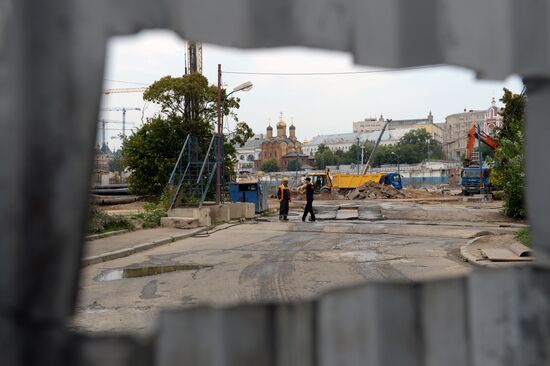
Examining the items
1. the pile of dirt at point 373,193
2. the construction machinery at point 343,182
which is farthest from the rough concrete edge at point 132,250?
the construction machinery at point 343,182

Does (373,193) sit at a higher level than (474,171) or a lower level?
lower

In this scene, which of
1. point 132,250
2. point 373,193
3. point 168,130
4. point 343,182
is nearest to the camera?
point 132,250

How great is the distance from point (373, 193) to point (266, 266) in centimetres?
3205

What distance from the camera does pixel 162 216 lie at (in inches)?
707

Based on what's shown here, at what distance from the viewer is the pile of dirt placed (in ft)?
133

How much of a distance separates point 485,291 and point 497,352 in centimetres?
18

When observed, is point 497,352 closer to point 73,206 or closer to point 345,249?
point 73,206

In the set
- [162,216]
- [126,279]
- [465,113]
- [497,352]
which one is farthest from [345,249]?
[465,113]

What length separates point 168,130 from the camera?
30406 millimetres

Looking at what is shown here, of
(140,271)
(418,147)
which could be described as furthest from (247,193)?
(418,147)

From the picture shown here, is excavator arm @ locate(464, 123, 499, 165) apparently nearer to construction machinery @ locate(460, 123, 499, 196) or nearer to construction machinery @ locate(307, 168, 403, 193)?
construction machinery @ locate(460, 123, 499, 196)

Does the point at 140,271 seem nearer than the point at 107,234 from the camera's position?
Yes

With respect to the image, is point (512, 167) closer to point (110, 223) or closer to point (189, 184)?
point (189, 184)

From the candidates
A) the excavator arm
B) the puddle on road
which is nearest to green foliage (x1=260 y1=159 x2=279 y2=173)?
the excavator arm
